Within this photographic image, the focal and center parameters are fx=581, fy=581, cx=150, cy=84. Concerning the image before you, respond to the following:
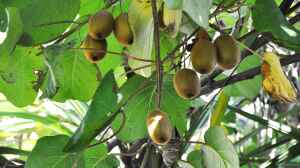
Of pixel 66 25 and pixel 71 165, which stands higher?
pixel 66 25

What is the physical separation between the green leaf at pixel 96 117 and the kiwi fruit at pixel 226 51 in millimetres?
136

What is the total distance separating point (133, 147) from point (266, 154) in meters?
0.49

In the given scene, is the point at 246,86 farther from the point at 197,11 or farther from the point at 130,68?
the point at 197,11

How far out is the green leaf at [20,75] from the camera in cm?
87

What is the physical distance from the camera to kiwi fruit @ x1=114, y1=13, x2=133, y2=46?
0.73 m

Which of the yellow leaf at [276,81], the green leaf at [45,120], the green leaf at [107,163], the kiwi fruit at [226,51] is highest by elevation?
the kiwi fruit at [226,51]

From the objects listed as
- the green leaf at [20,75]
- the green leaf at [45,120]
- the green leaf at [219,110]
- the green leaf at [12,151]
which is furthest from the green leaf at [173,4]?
the green leaf at [45,120]

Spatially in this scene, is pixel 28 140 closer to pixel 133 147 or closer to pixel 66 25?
pixel 133 147

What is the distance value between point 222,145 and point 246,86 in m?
0.49

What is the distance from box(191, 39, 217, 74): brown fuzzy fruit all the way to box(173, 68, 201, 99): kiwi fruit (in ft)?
0.07

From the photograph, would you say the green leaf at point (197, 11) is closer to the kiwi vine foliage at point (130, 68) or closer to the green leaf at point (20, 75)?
the kiwi vine foliage at point (130, 68)

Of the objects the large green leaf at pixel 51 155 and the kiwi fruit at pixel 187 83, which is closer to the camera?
the kiwi fruit at pixel 187 83

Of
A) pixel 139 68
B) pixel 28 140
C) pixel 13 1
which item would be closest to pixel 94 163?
pixel 139 68

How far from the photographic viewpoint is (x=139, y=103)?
92cm
